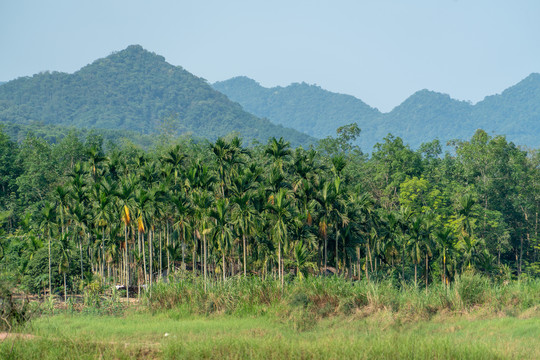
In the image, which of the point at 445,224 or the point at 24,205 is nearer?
the point at 445,224

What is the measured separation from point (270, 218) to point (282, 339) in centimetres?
2752

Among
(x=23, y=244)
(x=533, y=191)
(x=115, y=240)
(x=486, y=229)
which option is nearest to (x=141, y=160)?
(x=115, y=240)

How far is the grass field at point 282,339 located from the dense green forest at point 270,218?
12856 millimetres

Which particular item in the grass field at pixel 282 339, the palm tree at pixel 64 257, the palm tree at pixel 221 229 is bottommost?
the grass field at pixel 282 339

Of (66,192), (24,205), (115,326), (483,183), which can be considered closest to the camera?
(115,326)

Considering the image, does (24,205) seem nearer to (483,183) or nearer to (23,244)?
(23,244)

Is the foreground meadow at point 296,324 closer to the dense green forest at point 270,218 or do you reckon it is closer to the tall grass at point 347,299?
the tall grass at point 347,299

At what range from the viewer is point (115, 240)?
6744cm

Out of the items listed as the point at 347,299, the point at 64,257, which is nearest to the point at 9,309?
the point at 347,299

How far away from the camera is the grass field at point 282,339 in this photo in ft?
83.0

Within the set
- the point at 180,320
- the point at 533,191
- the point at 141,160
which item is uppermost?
the point at 141,160

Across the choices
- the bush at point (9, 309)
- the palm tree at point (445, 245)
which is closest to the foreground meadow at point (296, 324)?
the bush at point (9, 309)

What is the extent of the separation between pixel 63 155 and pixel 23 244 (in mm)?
32546

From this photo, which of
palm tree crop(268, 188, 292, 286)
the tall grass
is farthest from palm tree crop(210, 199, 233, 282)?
the tall grass
